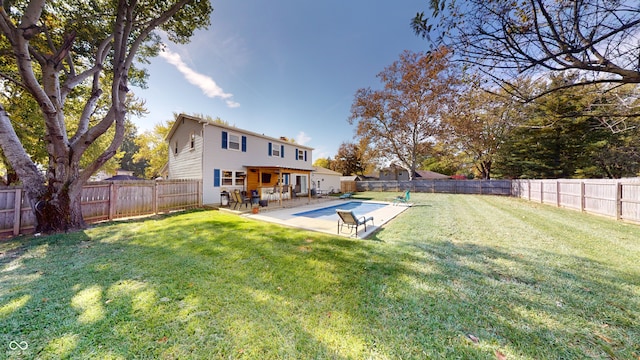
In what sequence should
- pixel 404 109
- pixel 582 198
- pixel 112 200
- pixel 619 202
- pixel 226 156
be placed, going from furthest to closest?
pixel 404 109, pixel 226 156, pixel 582 198, pixel 112 200, pixel 619 202

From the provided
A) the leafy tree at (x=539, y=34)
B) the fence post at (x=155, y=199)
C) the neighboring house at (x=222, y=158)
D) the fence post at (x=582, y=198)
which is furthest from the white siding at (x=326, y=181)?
the leafy tree at (x=539, y=34)

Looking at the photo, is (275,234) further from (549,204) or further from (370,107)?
(370,107)

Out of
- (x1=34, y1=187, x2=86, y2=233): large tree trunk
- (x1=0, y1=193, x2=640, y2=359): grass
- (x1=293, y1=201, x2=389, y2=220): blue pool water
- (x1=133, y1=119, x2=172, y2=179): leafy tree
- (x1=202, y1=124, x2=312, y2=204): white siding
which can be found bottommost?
(x1=293, y1=201, x2=389, y2=220): blue pool water

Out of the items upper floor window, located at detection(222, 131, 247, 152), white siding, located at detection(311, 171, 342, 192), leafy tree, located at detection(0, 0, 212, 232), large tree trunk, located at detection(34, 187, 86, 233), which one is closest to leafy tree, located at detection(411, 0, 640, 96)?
leafy tree, located at detection(0, 0, 212, 232)

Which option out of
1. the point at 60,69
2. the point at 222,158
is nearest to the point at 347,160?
the point at 222,158

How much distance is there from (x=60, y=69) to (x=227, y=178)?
24.6ft

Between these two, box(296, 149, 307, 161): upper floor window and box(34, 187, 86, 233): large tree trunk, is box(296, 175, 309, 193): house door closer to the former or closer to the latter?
box(296, 149, 307, 161): upper floor window

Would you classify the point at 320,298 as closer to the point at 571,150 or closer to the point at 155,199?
the point at 155,199

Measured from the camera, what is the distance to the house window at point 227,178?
12477 mm

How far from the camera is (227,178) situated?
1269 cm

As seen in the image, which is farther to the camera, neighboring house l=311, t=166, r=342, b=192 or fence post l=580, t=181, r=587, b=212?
neighboring house l=311, t=166, r=342, b=192

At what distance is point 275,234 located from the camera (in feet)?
20.0

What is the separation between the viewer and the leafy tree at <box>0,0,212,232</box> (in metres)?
5.62

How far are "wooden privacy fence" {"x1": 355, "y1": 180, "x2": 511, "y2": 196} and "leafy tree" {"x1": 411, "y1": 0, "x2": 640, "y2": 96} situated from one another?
A: 21.0 m
